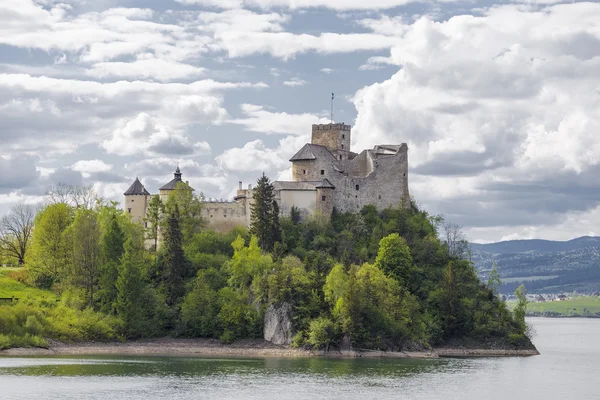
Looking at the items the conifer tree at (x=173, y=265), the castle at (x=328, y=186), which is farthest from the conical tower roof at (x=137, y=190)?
the conifer tree at (x=173, y=265)

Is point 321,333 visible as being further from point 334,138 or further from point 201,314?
point 334,138

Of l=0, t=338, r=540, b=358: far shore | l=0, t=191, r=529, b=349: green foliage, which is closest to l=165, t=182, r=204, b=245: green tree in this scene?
l=0, t=191, r=529, b=349: green foliage

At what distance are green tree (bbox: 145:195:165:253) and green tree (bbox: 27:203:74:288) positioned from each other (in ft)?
26.1

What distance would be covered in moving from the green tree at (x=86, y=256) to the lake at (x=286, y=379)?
45.4 ft

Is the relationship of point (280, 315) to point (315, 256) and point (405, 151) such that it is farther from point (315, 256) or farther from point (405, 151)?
point (405, 151)

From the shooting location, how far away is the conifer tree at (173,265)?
87750 mm

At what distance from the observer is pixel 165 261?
88500mm

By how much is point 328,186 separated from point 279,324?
17509 millimetres

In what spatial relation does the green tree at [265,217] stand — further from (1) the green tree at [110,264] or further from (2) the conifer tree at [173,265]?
(1) the green tree at [110,264]

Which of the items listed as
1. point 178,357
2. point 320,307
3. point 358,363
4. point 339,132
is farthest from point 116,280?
point 339,132

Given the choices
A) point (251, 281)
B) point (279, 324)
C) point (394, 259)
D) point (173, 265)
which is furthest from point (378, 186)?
point (173, 265)

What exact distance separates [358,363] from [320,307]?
9589mm

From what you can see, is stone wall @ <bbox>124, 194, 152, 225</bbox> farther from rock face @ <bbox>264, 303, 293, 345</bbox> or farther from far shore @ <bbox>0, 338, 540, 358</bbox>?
rock face @ <bbox>264, 303, 293, 345</bbox>

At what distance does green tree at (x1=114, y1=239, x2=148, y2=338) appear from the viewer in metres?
83.9
